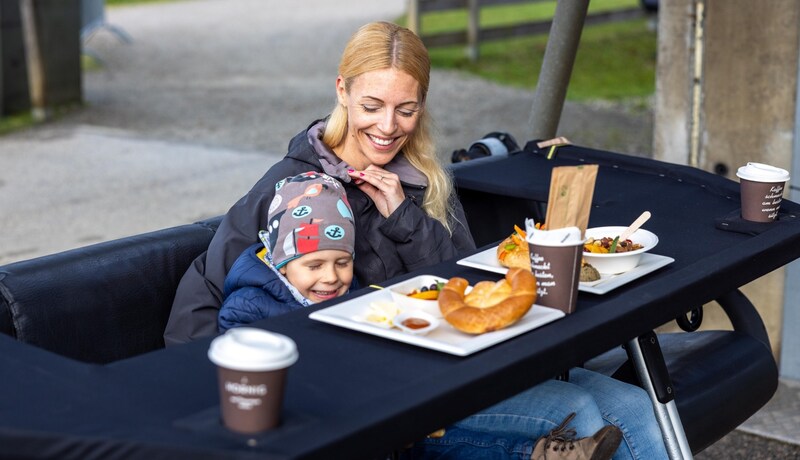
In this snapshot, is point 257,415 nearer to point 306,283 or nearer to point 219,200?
point 306,283

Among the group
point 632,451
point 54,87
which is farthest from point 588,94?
point 632,451

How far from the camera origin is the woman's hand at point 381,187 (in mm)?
2916

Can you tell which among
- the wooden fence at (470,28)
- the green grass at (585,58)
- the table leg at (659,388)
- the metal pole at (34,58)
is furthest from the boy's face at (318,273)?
the wooden fence at (470,28)

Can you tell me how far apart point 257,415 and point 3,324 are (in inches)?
39.2

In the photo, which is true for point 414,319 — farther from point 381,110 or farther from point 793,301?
point 793,301

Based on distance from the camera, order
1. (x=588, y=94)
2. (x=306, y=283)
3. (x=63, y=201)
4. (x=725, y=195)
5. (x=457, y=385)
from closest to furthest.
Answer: (x=457, y=385) < (x=306, y=283) < (x=725, y=195) < (x=63, y=201) < (x=588, y=94)

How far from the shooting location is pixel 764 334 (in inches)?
130

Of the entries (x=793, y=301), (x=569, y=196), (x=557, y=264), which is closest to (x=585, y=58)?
(x=793, y=301)

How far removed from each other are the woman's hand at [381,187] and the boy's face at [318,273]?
1.17 feet

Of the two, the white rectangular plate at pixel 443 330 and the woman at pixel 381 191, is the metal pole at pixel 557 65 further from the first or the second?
the white rectangular plate at pixel 443 330

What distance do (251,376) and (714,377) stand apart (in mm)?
1823

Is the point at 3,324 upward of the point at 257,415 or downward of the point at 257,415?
downward

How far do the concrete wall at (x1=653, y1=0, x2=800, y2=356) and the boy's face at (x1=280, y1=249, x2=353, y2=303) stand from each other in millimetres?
2131

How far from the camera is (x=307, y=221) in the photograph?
2.55 m
